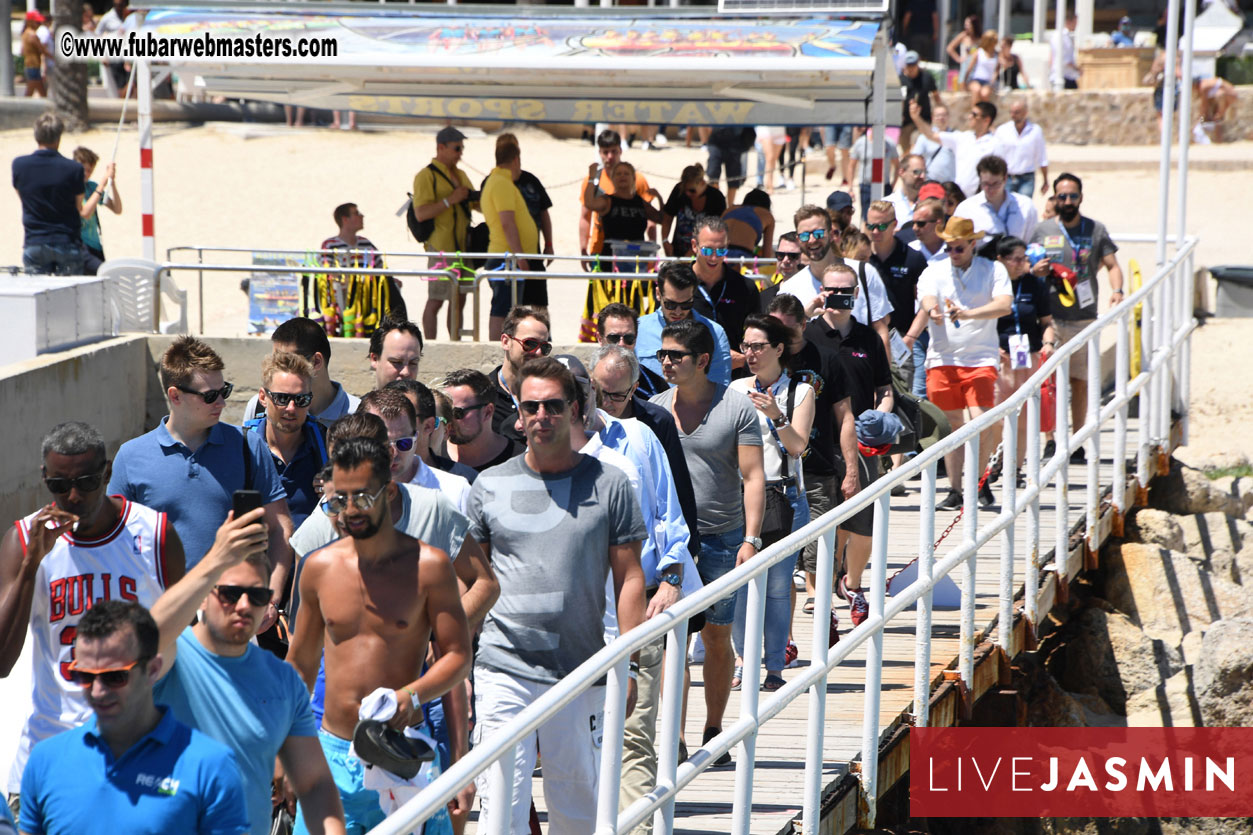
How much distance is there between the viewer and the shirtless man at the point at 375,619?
4.66m

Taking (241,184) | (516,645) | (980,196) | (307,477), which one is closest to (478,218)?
(241,184)

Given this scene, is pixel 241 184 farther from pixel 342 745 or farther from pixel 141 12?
pixel 342 745

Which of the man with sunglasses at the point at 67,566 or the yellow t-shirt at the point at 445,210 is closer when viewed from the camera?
the man with sunglasses at the point at 67,566

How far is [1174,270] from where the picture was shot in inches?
479

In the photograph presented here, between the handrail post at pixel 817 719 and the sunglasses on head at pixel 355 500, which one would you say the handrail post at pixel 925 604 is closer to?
the handrail post at pixel 817 719

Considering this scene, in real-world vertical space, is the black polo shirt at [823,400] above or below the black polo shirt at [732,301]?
→ below

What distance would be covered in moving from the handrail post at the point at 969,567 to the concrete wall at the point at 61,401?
6731mm

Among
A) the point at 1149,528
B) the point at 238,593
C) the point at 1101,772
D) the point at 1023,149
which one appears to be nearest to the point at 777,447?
the point at 238,593

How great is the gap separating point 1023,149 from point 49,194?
373 inches

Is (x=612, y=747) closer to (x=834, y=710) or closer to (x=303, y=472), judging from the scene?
(x=303, y=472)

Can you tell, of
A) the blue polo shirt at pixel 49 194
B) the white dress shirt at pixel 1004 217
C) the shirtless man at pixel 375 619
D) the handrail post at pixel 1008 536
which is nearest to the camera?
the shirtless man at pixel 375 619

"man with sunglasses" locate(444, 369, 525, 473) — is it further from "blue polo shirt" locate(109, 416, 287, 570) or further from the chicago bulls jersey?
the chicago bulls jersey

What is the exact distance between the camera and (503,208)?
12.9 m

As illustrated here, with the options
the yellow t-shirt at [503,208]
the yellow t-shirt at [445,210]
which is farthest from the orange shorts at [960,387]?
the yellow t-shirt at [445,210]
